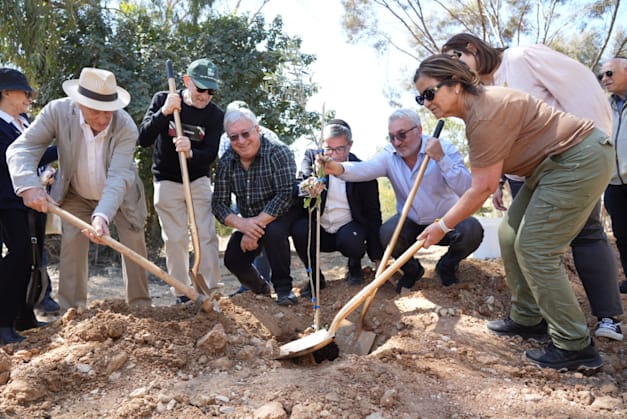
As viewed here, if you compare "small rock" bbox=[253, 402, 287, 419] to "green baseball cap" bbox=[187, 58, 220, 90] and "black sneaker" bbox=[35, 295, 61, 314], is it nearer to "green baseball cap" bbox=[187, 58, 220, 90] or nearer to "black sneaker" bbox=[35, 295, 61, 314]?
"green baseball cap" bbox=[187, 58, 220, 90]

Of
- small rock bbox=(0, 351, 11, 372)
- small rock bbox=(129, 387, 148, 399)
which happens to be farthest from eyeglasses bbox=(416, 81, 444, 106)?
small rock bbox=(0, 351, 11, 372)

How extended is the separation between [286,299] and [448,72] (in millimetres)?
2078

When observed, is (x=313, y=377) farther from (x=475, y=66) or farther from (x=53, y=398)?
(x=475, y=66)

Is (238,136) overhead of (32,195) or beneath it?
overhead

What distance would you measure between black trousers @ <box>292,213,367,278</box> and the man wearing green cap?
719 mm

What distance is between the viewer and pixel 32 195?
11.1 feet

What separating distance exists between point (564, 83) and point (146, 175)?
636 centimetres

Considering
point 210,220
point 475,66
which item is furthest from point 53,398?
point 475,66

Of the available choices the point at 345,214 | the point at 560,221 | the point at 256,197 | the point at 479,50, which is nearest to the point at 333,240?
the point at 345,214

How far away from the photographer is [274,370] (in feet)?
9.69

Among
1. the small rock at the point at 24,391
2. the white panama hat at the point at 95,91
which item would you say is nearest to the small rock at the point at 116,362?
the small rock at the point at 24,391

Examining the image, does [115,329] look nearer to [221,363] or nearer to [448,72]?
[221,363]

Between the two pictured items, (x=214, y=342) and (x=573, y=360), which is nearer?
(x=573, y=360)

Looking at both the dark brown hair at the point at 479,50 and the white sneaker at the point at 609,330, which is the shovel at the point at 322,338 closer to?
the dark brown hair at the point at 479,50
